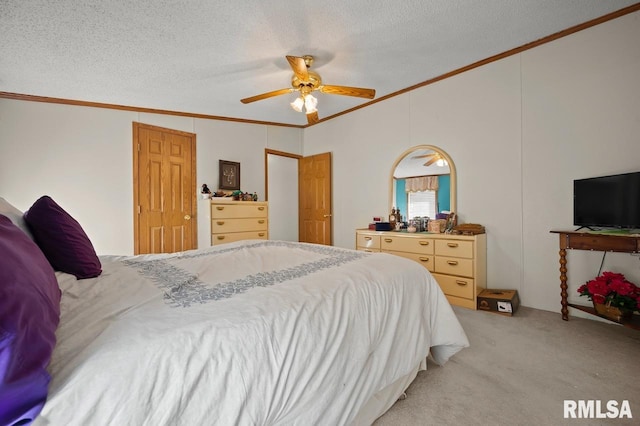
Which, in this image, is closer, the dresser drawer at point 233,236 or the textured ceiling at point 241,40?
the textured ceiling at point 241,40

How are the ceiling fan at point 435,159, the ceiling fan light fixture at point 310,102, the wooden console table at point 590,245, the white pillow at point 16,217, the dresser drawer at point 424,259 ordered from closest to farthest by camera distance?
the white pillow at point 16,217 → the wooden console table at point 590,245 → the ceiling fan light fixture at point 310,102 → the dresser drawer at point 424,259 → the ceiling fan at point 435,159

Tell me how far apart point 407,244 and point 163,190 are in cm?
345

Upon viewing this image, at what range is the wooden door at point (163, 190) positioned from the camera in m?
3.65

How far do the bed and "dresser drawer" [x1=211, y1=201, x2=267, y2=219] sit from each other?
6.74ft

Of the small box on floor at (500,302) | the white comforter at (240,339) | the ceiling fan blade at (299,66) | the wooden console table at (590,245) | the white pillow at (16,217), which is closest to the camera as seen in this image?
the white comforter at (240,339)

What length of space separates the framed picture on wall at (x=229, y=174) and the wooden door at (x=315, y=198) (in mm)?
1325

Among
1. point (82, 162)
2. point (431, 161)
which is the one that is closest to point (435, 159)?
point (431, 161)

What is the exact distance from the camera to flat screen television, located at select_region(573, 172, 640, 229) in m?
2.09

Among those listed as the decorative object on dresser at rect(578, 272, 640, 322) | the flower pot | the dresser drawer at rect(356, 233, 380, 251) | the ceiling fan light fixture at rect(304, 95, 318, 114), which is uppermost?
the ceiling fan light fixture at rect(304, 95, 318, 114)

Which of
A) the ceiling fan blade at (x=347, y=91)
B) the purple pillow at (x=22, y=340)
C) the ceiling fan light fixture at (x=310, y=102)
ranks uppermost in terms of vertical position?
the ceiling fan blade at (x=347, y=91)

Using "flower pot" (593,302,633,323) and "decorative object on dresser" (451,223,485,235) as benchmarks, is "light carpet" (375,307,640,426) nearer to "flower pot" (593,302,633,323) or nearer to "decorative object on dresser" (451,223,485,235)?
"flower pot" (593,302,633,323)

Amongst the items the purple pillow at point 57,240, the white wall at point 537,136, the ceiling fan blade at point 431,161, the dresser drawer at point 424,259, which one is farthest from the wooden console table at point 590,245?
the purple pillow at point 57,240

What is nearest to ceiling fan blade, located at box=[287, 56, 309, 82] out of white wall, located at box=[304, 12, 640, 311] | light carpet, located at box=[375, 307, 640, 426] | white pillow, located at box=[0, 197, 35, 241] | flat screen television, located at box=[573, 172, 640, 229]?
white wall, located at box=[304, 12, 640, 311]

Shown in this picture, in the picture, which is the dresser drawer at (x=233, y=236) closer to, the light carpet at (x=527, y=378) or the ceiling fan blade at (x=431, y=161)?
the ceiling fan blade at (x=431, y=161)
